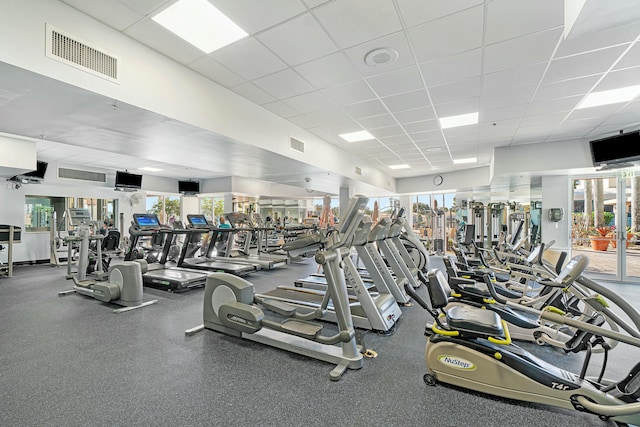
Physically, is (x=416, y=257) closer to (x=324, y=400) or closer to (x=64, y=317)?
(x=324, y=400)

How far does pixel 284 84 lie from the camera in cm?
383

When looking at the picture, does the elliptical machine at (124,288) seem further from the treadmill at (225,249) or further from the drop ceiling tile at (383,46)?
the drop ceiling tile at (383,46)

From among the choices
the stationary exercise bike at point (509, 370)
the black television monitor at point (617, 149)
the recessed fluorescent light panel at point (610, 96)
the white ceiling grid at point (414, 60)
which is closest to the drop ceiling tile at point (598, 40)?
the white ceiling grid at point (414, 60)

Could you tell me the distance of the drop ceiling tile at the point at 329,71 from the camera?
128 inches

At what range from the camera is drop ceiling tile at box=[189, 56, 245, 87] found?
3.34 m

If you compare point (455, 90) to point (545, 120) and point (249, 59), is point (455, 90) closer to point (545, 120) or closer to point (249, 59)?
point (545, 120)

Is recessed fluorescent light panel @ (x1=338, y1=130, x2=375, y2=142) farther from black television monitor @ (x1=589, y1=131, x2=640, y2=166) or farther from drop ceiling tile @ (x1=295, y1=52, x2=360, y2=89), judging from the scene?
black television monitor @ (x1=589, y1=131, x2=640, y2=166)

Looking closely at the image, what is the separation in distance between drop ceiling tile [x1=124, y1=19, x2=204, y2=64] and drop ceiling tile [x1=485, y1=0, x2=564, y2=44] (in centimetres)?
289

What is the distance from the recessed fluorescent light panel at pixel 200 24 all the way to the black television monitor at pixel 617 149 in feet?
19.2

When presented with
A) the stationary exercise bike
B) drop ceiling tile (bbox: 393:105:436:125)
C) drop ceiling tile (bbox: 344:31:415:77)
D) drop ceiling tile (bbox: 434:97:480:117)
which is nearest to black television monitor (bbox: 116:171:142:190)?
drop ceiling tile (bbox: 393:105:436:125)

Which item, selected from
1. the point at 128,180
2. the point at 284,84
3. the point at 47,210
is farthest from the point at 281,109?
the point at 47,210

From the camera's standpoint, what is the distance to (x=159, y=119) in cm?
339

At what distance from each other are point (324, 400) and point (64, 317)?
3.60 m

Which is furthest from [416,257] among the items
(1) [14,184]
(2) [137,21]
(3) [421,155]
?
(1) [14,184]
